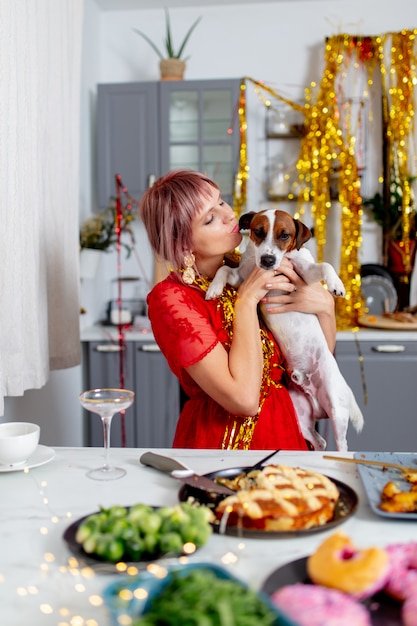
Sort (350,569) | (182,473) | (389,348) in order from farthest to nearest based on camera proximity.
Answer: (389,348) → (182,473) → (350,569)

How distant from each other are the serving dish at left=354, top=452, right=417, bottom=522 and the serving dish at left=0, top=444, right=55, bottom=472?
0.62 metres

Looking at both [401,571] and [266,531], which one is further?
[266,531]

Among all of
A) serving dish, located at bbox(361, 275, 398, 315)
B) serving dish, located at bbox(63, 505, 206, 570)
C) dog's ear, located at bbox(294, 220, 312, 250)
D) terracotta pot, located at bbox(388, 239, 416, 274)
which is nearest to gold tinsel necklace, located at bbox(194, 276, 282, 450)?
dog's ear, located at bbox(294, 220, 312, 250)

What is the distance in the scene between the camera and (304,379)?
1.98 meters

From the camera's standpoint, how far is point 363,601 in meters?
0.82

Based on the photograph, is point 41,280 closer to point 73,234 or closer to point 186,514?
point 73,234

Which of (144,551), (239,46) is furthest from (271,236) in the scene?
(239,46)

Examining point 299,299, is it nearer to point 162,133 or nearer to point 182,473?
point 182,473

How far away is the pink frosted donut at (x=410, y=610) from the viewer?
0.76 m

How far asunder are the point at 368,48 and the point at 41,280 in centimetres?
236

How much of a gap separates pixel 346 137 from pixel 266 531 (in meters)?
3.09

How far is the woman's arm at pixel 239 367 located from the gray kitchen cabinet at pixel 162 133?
79.1 inches

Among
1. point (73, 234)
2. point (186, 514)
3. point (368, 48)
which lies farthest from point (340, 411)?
point (368, 48)

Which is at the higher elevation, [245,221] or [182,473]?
[245,221]
